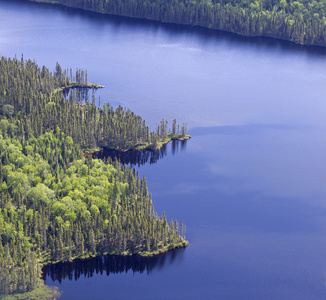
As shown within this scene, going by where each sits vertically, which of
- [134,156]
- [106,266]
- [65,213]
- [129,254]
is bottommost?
[106,266]

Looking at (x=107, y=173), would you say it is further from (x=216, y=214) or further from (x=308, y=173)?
(x=308, y=173)

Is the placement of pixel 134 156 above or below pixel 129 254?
above

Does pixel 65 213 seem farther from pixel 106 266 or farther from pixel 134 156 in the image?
pixel 134 156

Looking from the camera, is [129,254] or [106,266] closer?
[106,266]

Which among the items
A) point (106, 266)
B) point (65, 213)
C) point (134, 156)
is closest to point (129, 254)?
point (106, 266)

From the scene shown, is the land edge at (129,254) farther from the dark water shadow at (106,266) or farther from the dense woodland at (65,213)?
the dark water shadow at (106,266)

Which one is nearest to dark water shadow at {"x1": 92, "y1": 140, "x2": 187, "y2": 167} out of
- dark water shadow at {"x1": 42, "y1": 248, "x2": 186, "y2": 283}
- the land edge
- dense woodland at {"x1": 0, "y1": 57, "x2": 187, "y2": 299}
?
dense woodland at {"x1": 0, "y1": 57, "x2": 187, "y2": 299}

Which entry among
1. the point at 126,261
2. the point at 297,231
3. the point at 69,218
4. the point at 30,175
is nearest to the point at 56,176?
the point at 30,175

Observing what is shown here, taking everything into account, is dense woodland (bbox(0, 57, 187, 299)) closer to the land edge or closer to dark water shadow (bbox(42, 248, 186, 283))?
the land edge

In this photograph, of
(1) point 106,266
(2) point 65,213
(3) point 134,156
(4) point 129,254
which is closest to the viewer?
(1) point 106,266
